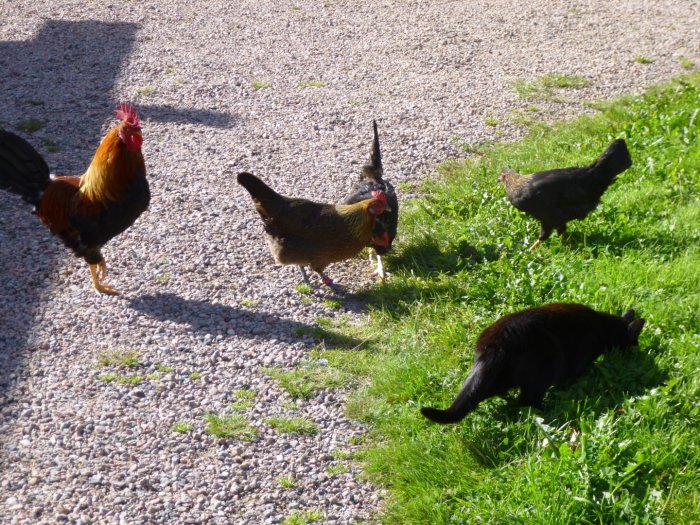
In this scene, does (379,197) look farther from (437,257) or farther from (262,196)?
(262,196)

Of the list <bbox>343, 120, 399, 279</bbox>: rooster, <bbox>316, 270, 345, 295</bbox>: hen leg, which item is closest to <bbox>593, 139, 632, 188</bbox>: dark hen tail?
<bbox>343, 120, 399, 279</bbox>: rooster

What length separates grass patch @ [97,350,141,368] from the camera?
5.69m

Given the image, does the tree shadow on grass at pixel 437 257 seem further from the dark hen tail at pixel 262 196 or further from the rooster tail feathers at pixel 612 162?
the dark hen tail at pixel 262 196

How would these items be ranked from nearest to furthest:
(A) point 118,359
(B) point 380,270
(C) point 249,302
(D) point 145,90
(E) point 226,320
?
(A) point 118,359 < (E) point 226,320 < (C) point 249,302 < (B) point 380,270 < (D) point 145,90

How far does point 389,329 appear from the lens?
6.15 metres

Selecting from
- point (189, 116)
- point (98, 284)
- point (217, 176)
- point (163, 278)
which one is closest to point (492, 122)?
point (217, 176)

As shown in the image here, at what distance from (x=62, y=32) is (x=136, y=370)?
8.96 metres

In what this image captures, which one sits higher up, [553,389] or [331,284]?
[553,389]

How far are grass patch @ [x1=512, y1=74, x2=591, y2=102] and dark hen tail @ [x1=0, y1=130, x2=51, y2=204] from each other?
23.2 feet

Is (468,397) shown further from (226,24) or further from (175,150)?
(226,24)

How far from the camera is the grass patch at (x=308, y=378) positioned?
214 inches

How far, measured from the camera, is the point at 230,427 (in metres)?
5.06

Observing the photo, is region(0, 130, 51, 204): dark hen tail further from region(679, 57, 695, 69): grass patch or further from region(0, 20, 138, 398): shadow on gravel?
region(679, 57, 695, 69): grass patch

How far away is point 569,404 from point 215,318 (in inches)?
121
